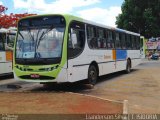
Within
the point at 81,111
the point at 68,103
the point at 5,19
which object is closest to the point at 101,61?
the point at 68,103

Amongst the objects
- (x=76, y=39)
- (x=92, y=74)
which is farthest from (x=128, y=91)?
(x=76, y=39)

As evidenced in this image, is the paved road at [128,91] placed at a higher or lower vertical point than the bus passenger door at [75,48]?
lower

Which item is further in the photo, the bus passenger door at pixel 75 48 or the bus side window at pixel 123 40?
the bus side window at pixel 123 40

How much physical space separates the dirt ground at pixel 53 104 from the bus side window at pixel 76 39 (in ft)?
5.89

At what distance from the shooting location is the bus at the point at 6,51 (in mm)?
18892

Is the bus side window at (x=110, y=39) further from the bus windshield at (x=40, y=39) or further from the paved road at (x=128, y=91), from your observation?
the bus windshield at (x=40, y=39)

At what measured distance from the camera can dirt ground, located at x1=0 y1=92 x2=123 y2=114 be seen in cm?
964

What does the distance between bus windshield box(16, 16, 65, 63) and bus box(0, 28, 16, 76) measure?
16.4ft

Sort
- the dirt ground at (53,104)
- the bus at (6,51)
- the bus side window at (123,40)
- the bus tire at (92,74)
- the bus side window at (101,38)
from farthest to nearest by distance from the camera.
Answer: the bus side window at (123,40), the bus at (6,51), the bus side window at (101,38), the bus tire at (92,74), the dirt ground at (53,104)

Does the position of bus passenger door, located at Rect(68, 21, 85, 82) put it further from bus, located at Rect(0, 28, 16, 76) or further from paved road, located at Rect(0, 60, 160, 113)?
bus, located at Rect(0, 28, 16, 76)

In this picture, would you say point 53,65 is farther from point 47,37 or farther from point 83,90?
point 83,90

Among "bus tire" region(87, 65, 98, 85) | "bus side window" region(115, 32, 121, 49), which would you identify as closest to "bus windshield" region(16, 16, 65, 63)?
"bus tire" region(87, 65, 98, 85)

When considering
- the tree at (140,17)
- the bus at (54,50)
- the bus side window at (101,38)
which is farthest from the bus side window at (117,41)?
the tree at (140,17)

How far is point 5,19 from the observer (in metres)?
41.6
